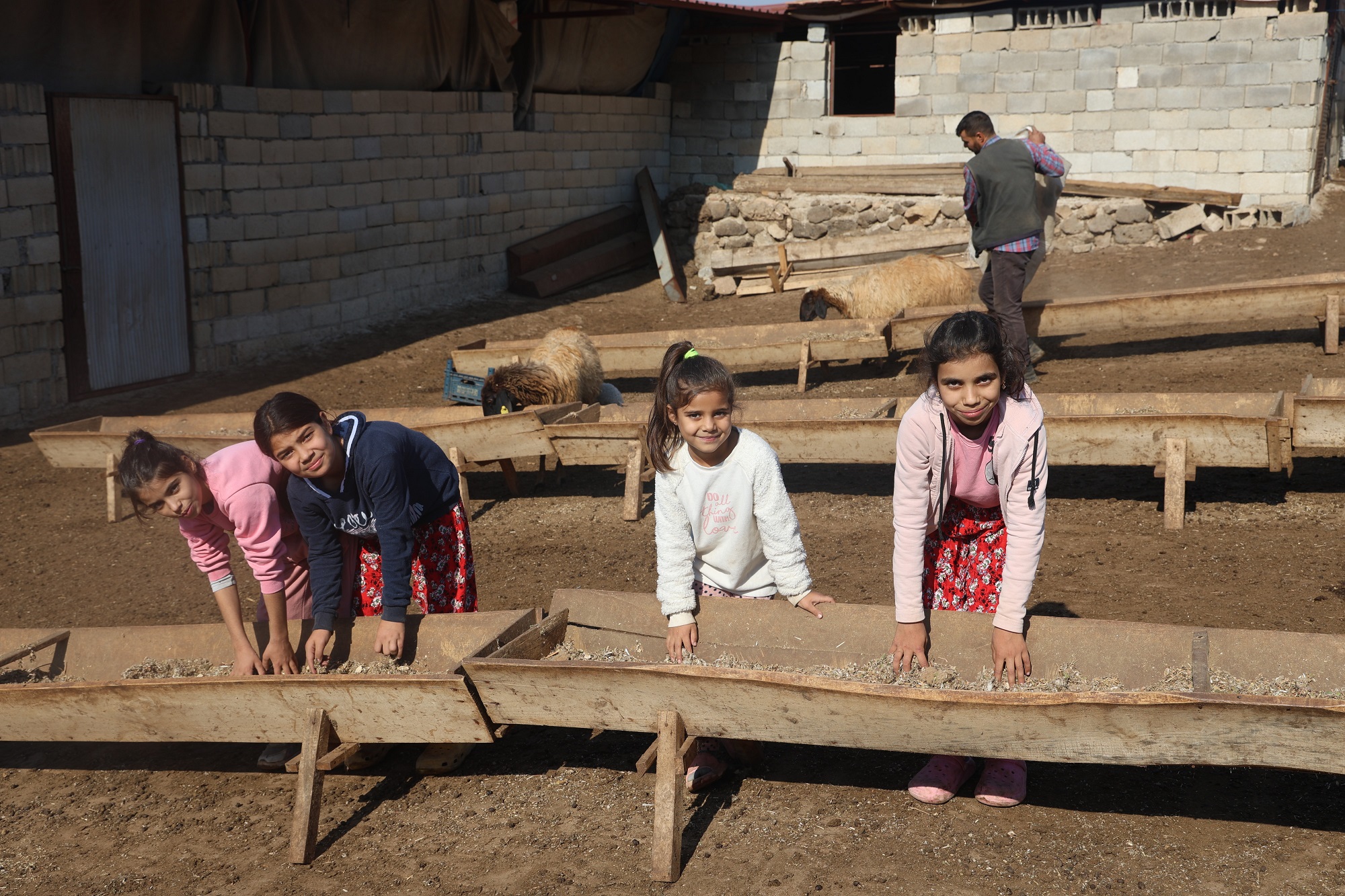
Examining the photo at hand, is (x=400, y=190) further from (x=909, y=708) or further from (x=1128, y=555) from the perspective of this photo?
(x=909, y=708)

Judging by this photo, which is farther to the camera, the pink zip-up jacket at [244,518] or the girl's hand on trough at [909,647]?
the pink zip-up jacket at [244,518]

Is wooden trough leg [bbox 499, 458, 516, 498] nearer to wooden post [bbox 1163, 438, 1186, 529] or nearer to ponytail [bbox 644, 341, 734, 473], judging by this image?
ponytail [bbox 644, 341, 734, 473]

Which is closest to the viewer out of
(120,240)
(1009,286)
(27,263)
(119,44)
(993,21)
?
(1009,286)

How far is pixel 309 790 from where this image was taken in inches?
128

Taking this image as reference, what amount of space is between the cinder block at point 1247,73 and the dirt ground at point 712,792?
26.6 feet

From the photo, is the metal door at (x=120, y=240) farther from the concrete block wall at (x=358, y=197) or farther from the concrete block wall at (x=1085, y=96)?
the concrete block wall at (x=1085, y=96)

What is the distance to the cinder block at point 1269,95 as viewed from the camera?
1227cm

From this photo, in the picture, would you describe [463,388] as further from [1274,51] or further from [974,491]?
[1274,51]

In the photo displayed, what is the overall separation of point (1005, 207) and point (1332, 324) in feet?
8.27

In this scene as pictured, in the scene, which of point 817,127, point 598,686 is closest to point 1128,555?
point 598,686

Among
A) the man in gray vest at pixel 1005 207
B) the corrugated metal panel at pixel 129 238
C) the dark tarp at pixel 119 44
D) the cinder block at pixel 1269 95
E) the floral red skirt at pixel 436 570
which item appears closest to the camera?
the floral red skirt at pixel 436 570

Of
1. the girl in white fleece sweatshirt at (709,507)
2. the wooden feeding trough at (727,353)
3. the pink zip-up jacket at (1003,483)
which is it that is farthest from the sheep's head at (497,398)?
the pink zip-up jacket at (1003,483)

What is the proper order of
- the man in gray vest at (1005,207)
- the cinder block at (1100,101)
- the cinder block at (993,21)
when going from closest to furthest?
the man in gray vest at (1005,207) < the cinder block at (1100,101) < the cinder block at (993,21)

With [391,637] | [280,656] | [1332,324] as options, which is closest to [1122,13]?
[1332,324]
